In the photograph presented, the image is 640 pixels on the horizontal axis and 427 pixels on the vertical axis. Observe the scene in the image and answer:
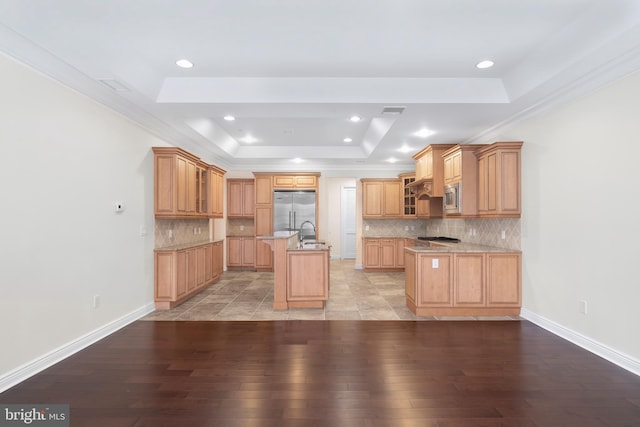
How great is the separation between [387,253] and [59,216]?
6.47 meters

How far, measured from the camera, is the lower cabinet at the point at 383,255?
7820 millimetres

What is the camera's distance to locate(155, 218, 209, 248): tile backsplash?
4.79 meters

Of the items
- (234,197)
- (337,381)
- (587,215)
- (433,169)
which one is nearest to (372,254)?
(433,169)

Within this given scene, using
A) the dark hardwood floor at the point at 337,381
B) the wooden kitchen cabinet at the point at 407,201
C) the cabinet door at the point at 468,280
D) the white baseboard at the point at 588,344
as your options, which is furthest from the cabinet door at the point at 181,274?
the wooden kitchen cabinet at the point at 407,201

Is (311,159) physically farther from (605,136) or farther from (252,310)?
(605,136)

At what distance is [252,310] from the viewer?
15.0 feet

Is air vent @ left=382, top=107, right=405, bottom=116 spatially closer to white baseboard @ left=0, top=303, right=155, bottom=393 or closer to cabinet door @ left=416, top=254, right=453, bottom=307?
cabinet door @ left=416, top=254, right=453, bottom=307

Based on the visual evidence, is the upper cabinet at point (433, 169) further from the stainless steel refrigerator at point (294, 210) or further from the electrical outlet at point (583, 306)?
the stainless steel refrigerator at point (294, 210)

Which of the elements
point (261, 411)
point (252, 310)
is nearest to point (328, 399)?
point (261, 411)

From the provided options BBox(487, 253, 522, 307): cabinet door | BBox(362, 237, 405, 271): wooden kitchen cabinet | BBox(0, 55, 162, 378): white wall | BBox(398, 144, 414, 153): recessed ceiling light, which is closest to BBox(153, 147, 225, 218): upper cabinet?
BBox(0, 55, 162, 378): white wall

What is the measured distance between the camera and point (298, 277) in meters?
4.64

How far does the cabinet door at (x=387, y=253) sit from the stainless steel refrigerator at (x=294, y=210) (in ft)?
5.69

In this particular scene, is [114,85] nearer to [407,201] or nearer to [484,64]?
[484,64]

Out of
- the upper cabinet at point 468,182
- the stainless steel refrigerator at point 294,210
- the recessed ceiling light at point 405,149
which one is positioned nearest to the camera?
the upper cabinet at point 468,182
